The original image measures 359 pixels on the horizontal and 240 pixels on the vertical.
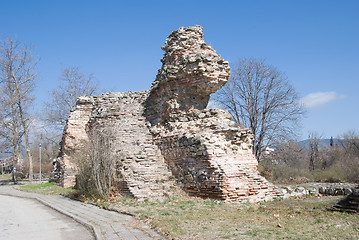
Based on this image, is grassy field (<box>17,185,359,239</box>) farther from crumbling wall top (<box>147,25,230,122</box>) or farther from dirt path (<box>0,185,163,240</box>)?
crumbling wall top (<box>147,25,230,122</box>)

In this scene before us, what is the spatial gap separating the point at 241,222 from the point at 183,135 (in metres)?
5.85

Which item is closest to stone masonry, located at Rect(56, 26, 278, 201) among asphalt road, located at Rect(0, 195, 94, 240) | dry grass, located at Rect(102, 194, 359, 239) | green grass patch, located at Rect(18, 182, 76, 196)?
dry grass, located at Rect(102, 194, 359, 239)

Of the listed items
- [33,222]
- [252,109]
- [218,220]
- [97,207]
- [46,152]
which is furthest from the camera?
[46,152]

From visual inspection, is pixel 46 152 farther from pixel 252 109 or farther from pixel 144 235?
pixel 144 235

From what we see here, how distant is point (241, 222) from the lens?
6652mm

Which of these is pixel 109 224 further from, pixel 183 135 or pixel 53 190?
pixel 53 190

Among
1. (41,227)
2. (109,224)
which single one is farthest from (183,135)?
(41,227)

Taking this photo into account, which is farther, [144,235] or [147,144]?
[147,144]

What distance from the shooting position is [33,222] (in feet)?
27.6

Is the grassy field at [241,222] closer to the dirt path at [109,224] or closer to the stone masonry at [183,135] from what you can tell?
the dirt path at [109,224]

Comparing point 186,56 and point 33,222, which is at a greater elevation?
point 186,56

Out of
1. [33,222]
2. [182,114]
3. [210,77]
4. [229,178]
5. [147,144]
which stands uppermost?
[210,77]

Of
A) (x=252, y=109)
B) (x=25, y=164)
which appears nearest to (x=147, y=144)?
(x=252, y=109)

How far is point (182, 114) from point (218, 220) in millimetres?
6929
